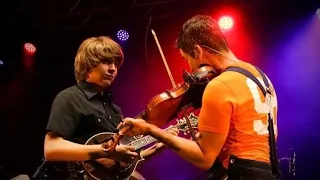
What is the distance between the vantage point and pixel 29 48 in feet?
25.0

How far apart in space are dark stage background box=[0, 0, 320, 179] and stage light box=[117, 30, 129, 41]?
0.32 ft

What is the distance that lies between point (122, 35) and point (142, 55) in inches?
19.3

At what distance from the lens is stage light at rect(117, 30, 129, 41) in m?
7.40

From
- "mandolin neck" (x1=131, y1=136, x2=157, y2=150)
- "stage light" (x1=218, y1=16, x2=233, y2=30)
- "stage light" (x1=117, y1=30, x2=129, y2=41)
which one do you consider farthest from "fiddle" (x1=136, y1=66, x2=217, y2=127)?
"stage light" (x1=117, y1=30, x2=129, y2=41)

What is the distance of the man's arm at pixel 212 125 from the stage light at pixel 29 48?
5.86 meters

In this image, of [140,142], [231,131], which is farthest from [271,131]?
[140,142]

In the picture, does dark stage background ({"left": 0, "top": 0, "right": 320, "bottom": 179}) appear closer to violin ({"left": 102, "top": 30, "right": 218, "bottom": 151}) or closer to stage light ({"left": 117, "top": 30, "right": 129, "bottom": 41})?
stage light ({"left": 117, "top": 30, "right": 129, "bottom": 41})

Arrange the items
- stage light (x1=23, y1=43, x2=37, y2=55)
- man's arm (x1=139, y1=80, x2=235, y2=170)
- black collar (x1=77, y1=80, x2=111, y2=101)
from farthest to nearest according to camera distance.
Result: stage light (x1=23, y1=43, x2=37, y2=55) → black collar (x1=77, y1=80, x2=111, y2=101) → man's arm (x1=139, y1=80, x2=235, y2=170)

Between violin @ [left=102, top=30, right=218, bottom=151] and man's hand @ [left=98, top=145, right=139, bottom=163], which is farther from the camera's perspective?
man's hand @ [left=98, top=145, right=139, bottom=163]

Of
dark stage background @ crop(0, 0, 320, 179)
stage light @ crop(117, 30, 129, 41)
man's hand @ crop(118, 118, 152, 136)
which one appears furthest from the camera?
stage light @ crop(117, 30, 129, 41)

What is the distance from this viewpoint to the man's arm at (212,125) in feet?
7.58

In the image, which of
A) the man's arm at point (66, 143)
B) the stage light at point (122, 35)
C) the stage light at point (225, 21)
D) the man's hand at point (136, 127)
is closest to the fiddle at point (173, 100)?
the man's hand at point (136, 127)

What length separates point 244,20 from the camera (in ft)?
21.9

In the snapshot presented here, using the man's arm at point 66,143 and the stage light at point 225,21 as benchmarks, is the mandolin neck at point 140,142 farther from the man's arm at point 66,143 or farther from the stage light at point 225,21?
the stage light at point 225,21
